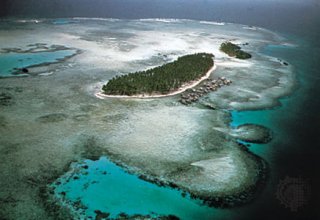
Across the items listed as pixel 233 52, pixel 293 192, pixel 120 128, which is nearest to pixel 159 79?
pixel 120 128

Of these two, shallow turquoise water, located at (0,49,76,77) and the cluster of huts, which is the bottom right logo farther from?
shallow turquoise water, located at (0,49,76,77)

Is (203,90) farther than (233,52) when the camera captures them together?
No

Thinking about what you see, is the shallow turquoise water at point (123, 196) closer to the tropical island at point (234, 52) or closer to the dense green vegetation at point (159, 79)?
the dense green vegetation at point (159, 79)

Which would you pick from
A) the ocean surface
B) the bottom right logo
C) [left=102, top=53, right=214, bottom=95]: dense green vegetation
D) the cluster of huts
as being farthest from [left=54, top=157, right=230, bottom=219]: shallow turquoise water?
the cluster of huts

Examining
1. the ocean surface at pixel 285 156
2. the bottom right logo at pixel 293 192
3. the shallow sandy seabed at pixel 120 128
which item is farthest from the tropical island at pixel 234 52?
the bottom right logo at pixel 293 192

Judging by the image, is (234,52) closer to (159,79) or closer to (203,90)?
(203,90)
